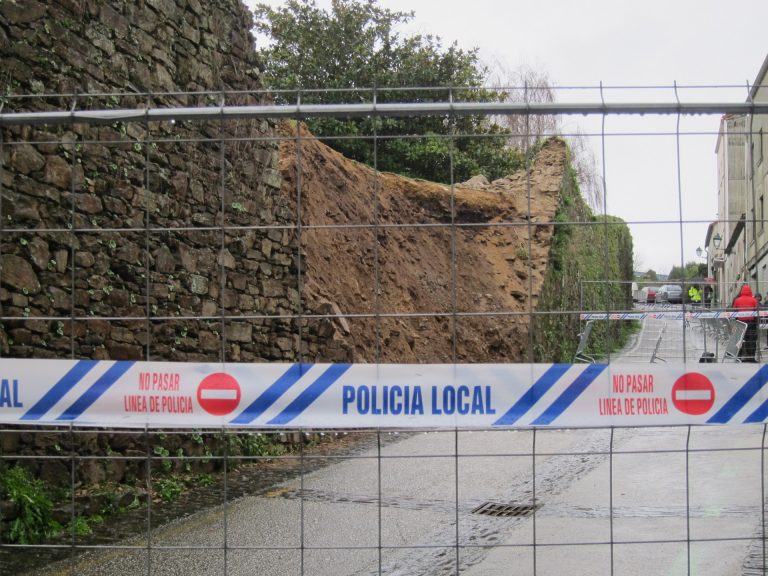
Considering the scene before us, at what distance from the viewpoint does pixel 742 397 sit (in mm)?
3887

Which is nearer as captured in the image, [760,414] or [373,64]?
[760,414]

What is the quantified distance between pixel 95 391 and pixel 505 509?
3.71 metres

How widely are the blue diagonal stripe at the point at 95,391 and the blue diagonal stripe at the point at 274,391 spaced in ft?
2.15

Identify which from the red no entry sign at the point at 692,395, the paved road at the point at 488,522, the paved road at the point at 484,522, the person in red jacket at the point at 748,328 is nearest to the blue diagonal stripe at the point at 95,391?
the paved road at the point at 488,522

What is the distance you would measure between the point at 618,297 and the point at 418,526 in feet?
67.4

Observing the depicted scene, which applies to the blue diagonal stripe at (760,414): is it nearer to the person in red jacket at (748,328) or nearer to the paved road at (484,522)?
the paved road at (484,522)

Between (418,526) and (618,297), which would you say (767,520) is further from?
(618,297)

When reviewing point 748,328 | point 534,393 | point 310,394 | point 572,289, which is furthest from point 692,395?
point 572,289

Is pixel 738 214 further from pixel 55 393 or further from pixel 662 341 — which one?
pixel 55 393

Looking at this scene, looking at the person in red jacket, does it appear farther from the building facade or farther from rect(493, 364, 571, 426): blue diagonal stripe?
rect(493, 364, 571, 426): blue diagonal stripe

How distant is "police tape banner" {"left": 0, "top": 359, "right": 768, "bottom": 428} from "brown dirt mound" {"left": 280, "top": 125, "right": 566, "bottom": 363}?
6.73m

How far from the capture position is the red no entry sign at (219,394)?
393 centimetres

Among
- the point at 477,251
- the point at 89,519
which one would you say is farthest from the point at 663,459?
the point at 477,251

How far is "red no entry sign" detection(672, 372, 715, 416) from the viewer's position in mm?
3859
